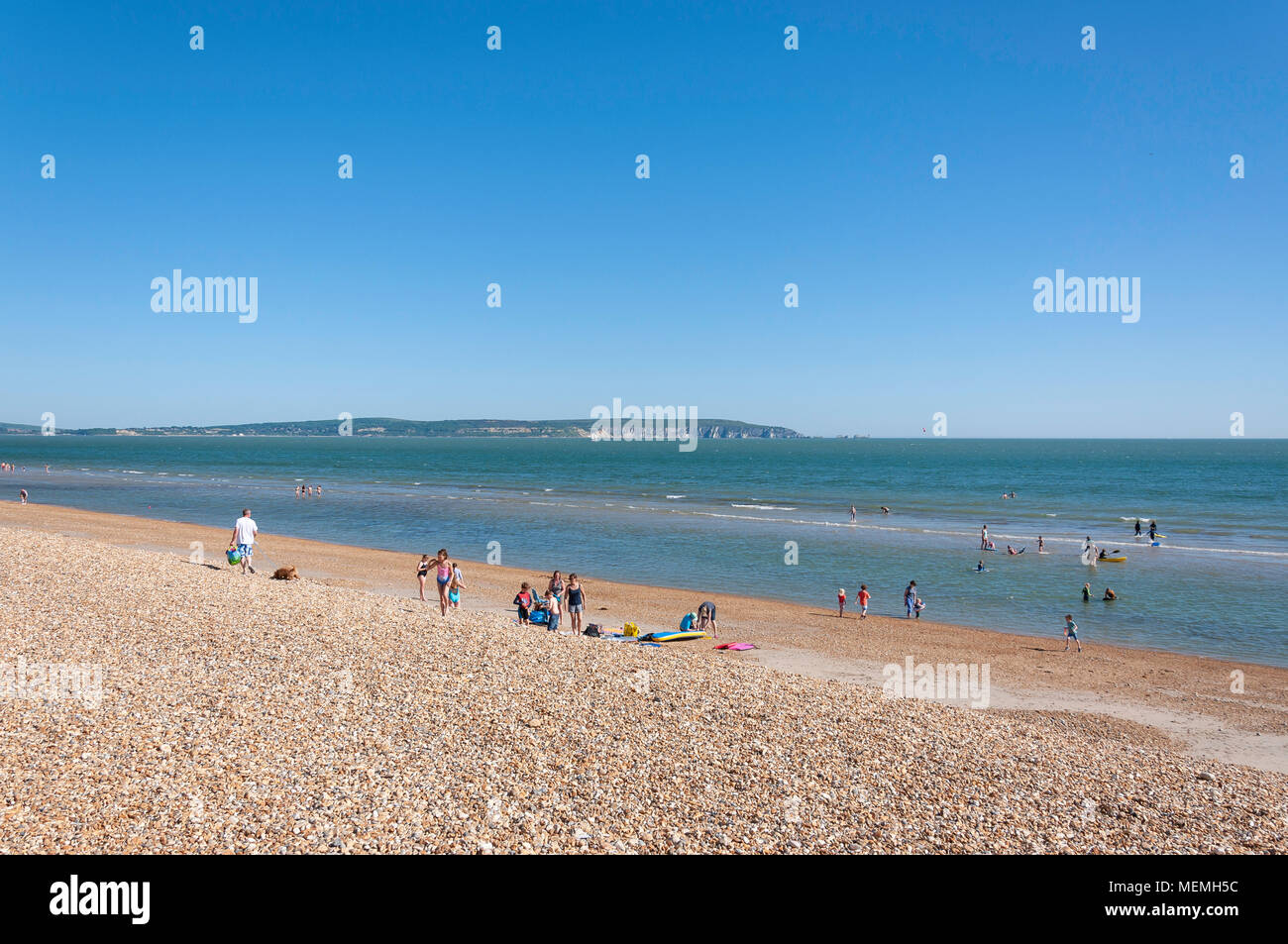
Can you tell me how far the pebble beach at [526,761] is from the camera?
7.36m

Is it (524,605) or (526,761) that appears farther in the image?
(524,605)

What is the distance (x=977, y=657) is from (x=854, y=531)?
88.0ft

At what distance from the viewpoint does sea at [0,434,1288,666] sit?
87.1 ft

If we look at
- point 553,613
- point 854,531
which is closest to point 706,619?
point 553,613

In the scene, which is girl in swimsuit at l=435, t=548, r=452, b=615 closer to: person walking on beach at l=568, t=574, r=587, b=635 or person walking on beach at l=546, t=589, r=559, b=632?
person walking on beach at l=546, t=589, r=559, b=632

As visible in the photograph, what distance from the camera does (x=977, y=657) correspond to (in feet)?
64.8

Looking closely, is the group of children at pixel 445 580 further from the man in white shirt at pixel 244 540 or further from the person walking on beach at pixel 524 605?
the man in white shirt at pixel 244 540

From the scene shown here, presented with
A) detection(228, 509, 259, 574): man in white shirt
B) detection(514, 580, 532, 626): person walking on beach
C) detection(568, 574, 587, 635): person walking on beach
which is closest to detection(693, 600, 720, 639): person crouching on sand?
detection(568, 574, 587, 635): person walking on beach

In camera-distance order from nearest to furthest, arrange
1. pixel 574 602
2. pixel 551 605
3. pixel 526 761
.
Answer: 1. pixel 526 761
2. pixel 551 605
3. pixel 574 602

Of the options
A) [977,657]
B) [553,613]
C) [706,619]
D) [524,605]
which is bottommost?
[977,657]

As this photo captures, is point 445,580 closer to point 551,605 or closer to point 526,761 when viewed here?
point 551,605

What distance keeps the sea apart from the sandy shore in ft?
5.03
